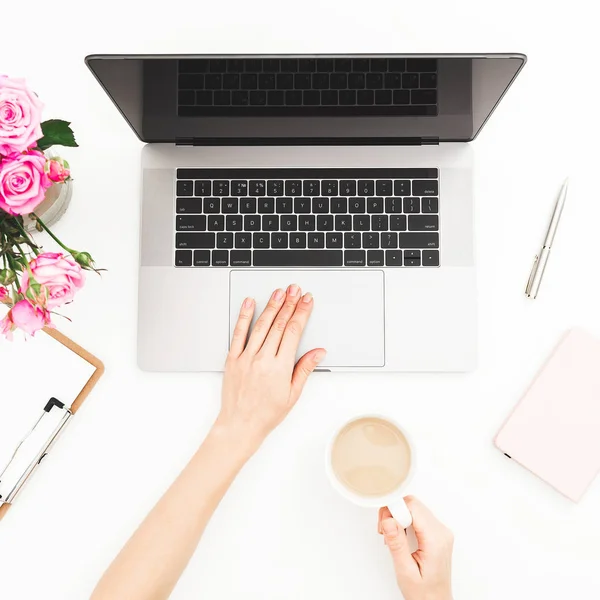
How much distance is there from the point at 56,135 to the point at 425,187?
1.65ft

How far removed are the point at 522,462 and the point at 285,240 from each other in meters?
0.48

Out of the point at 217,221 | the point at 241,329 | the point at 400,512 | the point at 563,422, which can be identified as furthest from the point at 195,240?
the point at 563,422

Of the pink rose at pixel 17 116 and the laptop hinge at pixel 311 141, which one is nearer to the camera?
the pink rose at pixel 17 116

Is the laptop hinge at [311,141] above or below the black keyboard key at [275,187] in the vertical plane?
above

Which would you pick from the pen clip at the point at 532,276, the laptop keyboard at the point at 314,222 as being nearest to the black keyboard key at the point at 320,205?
the laptop keyboard at the point at 314,222

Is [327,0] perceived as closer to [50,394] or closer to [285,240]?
[285,240]

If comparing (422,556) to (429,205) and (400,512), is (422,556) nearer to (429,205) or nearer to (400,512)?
(400,512)

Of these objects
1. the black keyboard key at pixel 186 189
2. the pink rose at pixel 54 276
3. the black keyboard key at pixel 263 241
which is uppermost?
the black keyboard key at pixel 186 189

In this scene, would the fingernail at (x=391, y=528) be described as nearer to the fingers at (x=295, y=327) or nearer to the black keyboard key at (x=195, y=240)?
the fingers at (x=295, y=327)

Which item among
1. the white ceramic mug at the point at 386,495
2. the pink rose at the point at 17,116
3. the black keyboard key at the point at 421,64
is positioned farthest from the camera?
the white ceramic mug at the point at 386,495

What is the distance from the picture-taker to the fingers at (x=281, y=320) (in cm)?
81

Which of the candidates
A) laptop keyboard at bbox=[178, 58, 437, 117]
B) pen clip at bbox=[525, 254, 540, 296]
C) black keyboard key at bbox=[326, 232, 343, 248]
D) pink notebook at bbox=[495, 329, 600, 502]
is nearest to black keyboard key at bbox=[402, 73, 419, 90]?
laptop keyboard at bbox=[178, 58, 437, 117]

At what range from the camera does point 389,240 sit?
815mm

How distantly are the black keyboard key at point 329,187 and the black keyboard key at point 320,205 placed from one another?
0.03ft
